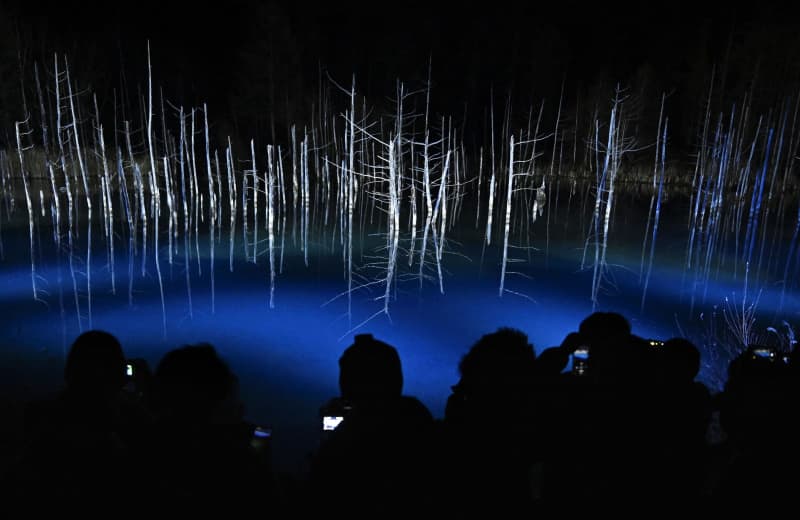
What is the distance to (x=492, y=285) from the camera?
9.80 metres

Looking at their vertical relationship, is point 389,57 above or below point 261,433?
above

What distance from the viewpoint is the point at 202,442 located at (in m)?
2.07

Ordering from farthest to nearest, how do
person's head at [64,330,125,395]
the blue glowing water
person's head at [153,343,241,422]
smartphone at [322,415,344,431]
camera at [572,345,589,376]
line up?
the blue glowing water, camera at [572,345,589,376], smartphone at [322,415,344,431], person's head at [64,330,125,395], person's head at [153,343,241,422]

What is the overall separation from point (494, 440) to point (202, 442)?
1.12m

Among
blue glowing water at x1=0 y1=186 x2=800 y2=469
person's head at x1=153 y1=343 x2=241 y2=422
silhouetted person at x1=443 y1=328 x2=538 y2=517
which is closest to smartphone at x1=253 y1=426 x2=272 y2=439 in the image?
person's head at x1=153 y1=343 x2=241 y2=422

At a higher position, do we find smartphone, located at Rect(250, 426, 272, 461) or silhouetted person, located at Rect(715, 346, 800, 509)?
silhouetted person, located at Rect(715, 346, 800, 509)

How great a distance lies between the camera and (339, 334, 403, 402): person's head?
2.24 m

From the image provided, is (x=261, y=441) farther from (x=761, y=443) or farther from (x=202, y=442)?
(x=761, y=443)

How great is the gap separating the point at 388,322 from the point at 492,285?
8.45ft

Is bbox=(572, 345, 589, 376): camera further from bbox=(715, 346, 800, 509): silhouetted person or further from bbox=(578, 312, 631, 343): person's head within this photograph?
bbox=(715, 346, 800, 509): silhouetted person

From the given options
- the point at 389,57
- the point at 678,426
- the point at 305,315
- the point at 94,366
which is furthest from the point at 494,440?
the point at 389,57

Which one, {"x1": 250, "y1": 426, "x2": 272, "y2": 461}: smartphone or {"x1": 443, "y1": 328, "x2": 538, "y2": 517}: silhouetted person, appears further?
{"x1": 250, "y1": 426, "x2": 272, "y2": 461}: smartphone

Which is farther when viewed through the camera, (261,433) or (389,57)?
(389,57)

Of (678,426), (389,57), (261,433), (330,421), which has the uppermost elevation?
(389,57)
